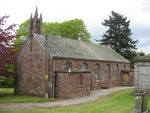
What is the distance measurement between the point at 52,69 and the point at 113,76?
1765 centimetres

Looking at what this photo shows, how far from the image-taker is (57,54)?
28.3 metres

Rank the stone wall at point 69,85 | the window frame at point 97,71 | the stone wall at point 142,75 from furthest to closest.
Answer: the window frame at point 97,71, the stone wall at point 69,85, the stone wall at point 142,75

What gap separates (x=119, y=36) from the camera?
57.5 meters

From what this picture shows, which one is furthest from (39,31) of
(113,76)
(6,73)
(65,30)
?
(65,30)

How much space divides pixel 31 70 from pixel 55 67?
399 centimetres

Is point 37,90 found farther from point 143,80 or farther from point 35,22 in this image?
point 143,80

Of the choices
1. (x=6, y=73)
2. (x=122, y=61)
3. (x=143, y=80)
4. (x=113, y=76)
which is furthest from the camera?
(x=122, y=61)

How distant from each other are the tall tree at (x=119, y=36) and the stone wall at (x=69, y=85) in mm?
32577

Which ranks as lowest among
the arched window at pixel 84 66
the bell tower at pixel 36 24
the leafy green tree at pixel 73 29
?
the arched window at pixel 84 66

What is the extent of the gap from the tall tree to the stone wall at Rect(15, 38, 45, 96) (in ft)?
104

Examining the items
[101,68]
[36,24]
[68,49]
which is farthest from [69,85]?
[101,68]

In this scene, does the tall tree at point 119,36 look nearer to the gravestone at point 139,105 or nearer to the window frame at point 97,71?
the window frame at point 97,71

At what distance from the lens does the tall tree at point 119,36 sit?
188ft

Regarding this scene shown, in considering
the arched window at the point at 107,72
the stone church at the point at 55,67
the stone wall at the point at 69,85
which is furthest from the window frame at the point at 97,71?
the stone wall at the point at 69,85
